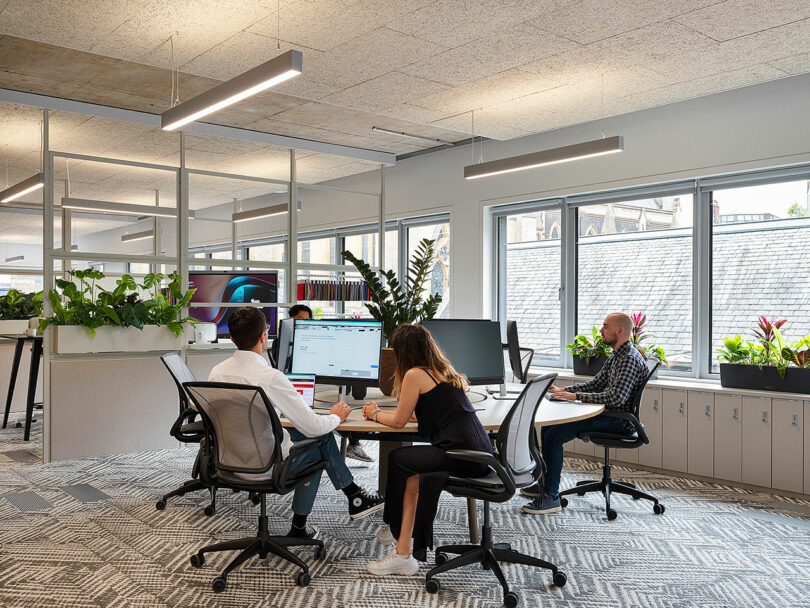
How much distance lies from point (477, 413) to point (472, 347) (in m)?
0.61

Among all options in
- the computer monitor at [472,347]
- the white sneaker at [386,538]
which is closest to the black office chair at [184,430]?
the white sneaker at [386,538]

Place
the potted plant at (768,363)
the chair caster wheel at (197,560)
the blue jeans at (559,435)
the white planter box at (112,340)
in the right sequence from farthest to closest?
the white planter box at (112,340) → the potted plant at (768,363) → the blue jeans at (559,435) → the chair caster wheel at (197,560)

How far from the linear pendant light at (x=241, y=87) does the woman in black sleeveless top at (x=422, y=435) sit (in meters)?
1.45

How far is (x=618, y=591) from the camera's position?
3.14 meters

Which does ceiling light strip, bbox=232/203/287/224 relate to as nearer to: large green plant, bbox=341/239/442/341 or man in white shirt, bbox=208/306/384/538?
large green plant, bbox=341/239/442/341

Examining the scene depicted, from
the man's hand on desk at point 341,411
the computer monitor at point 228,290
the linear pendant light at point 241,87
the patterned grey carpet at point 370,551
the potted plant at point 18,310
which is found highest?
the linear pendant light at point 241,87

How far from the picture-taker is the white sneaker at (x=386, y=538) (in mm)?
3722

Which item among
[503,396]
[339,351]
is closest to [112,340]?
[339,351]

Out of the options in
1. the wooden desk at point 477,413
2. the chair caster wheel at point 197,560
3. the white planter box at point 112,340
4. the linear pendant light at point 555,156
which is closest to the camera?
the wooden desk at point 477,413

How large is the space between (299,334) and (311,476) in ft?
3.05

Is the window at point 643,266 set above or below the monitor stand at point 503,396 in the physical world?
above

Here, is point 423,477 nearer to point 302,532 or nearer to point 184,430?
point 302,532

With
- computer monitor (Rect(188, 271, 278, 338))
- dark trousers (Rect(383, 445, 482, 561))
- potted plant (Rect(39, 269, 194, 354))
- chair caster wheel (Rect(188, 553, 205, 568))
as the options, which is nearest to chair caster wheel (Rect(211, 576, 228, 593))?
chair caster wheel (Rect(188, 553, 205, 568))

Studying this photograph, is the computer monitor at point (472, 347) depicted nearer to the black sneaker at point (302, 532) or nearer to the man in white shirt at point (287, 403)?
the man in white shirt at point (287, 403)
